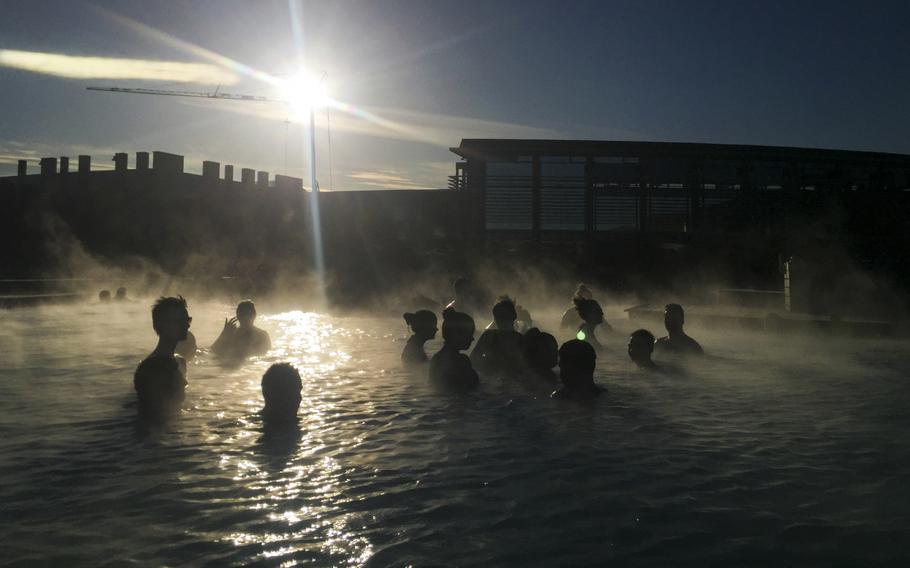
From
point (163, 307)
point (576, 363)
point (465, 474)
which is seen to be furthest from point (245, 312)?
point (465, 474)

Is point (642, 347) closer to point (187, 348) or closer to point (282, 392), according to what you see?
point (282, 392)

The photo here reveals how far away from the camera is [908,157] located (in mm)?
25531

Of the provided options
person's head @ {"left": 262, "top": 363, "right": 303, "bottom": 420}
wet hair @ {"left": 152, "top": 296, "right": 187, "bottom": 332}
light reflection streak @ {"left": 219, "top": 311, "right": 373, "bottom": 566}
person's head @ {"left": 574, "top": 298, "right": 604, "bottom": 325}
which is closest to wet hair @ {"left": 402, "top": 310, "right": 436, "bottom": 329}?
light reflection streak @ {"left": 219, "top": 311, "right": 373, "bottom": 566}

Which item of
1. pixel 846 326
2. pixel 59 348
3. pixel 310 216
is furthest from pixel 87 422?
pixel 310 216

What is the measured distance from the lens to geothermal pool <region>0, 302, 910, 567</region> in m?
3.48

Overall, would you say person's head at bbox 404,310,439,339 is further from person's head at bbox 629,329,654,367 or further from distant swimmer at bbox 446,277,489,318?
person's head at bbox 629,329,654,367

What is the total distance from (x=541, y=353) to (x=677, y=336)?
2.82 meters

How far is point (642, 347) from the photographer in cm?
907

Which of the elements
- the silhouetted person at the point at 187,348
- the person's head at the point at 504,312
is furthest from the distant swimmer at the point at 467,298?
the silhouetted person at the point at 187,348

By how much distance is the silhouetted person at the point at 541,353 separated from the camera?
8.28 meters

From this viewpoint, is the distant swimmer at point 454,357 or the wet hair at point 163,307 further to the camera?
the distant swimmer at point 454,357

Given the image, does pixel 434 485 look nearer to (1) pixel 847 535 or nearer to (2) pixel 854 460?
(1) pixel 847 535

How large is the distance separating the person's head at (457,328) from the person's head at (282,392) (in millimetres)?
1866

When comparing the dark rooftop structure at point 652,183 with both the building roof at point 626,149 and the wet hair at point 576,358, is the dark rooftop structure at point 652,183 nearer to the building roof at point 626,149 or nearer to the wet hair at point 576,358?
the building roof at point 626,149
